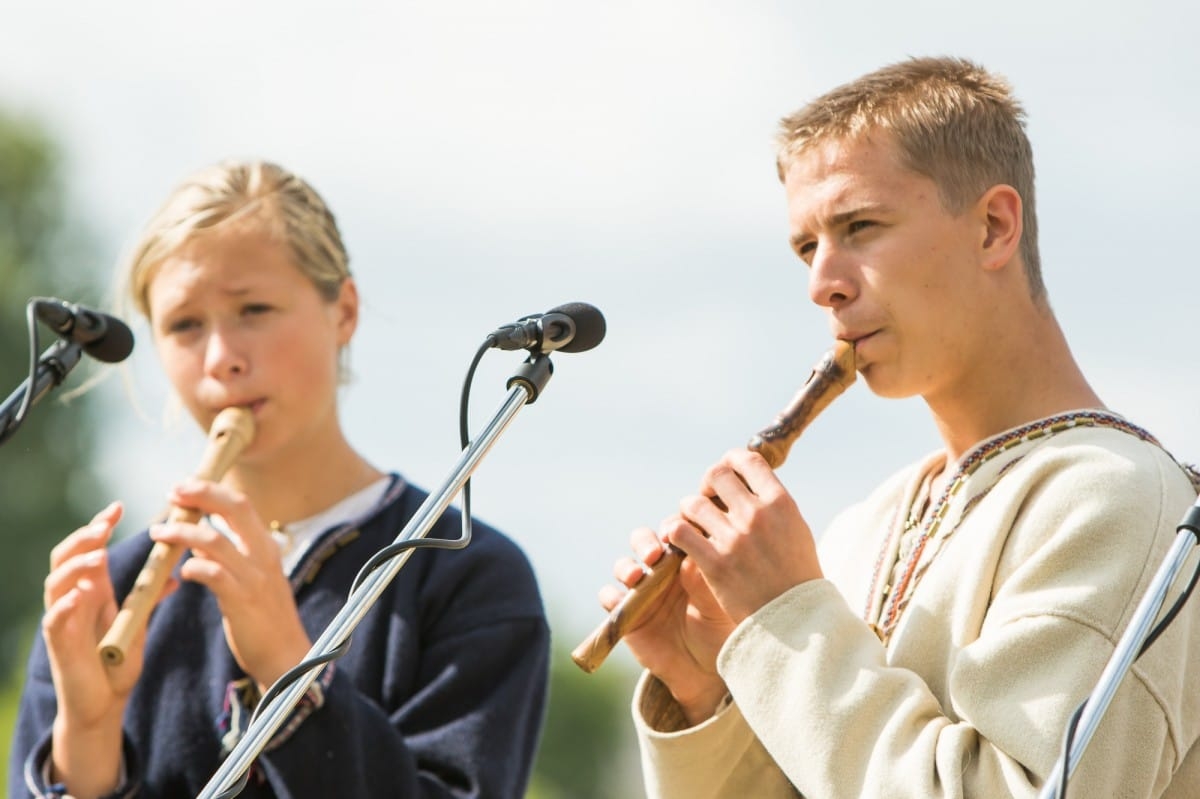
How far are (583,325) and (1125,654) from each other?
1097mm

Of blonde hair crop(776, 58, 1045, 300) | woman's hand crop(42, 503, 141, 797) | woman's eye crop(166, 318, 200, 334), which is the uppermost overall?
blonde hair crop(776, 58, 1045, 300)

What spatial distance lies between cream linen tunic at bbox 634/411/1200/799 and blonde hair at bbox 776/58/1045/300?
17.7 inches

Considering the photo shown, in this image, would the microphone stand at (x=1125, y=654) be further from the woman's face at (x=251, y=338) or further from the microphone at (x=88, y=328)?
the woman's face at (x=251, y=338)

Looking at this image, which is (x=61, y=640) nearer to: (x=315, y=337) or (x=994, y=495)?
(x=315, y=337)

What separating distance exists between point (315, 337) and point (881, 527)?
1.36 meters

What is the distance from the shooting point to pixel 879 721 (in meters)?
2.93

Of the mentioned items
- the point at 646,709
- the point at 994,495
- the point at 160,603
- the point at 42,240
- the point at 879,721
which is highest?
the point at 994,495

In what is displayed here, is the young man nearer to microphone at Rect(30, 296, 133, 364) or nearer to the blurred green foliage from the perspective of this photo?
microphone at Rect(30, 296, 133, 364)

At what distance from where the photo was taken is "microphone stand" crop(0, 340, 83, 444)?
10.8 feet

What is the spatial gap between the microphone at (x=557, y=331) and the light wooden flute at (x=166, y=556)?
3.60 ft

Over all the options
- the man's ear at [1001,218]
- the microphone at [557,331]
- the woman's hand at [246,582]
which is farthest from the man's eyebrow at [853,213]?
the woman's hand at [246,582]

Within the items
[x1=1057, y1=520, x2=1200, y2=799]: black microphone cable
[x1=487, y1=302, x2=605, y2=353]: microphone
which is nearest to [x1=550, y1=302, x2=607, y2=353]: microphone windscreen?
[x1=487, y1=302, x2=605, y2=353]: microphone

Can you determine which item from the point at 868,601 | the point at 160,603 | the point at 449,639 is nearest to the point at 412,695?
the point at 449,639

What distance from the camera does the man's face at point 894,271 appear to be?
321 centimetres
